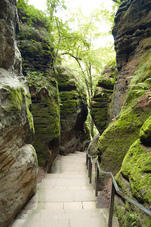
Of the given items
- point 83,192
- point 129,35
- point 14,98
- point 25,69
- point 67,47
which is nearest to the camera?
point 14,98

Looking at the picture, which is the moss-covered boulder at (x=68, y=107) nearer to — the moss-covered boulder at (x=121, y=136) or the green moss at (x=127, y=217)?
the moss-covered boulder at (x=121, y=136)

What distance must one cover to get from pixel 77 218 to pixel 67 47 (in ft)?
36.6

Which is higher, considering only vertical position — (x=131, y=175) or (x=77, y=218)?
(x=131, y=175)

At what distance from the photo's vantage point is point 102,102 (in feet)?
30.6

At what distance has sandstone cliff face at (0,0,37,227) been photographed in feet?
9.96

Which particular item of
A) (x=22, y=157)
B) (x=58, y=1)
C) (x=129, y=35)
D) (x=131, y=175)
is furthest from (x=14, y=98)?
(x=58, y=1)

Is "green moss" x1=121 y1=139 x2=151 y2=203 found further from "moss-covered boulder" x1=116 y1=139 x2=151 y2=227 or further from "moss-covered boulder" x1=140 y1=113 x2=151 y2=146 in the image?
"moss-covered boulder" x1=140 y1=113 x2=151 y2=146

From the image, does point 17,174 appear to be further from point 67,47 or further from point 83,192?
point 67,47

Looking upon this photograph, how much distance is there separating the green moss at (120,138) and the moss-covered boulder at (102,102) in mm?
4625

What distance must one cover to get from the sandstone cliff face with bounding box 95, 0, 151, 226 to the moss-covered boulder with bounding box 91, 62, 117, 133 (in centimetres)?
171

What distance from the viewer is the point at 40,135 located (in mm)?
7109

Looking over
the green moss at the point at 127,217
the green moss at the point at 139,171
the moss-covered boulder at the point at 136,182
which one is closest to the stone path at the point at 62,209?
the green moss at the point at 127,217

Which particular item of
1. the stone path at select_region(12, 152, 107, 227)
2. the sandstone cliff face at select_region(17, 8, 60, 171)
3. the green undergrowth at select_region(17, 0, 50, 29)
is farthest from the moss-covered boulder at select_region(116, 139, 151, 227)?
the green undergrowth at select_region(17, 0, 50, 29)

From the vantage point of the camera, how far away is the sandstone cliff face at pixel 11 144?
9.96 ft
